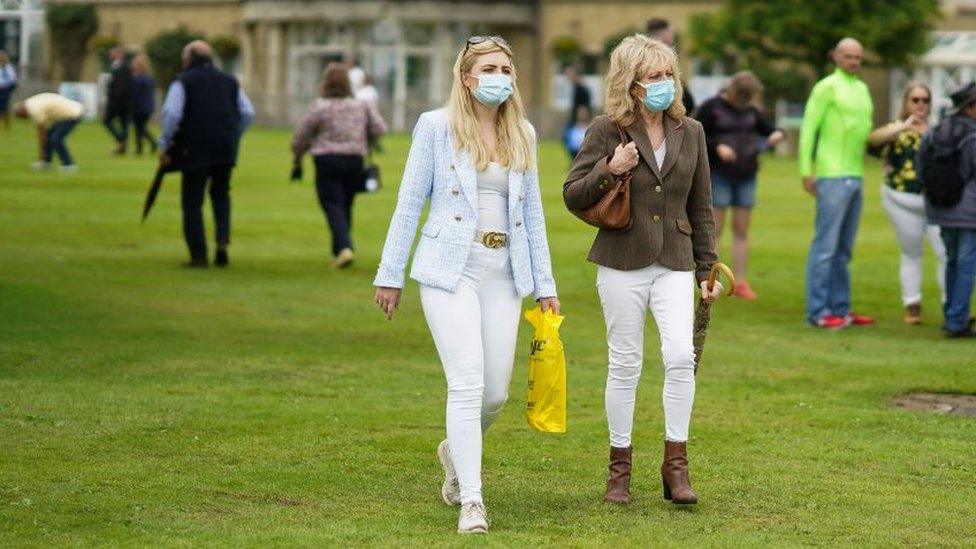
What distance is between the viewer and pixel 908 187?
15641 mm

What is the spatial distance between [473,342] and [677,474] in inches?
46.2

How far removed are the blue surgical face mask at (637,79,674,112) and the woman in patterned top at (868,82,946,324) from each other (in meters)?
7.16

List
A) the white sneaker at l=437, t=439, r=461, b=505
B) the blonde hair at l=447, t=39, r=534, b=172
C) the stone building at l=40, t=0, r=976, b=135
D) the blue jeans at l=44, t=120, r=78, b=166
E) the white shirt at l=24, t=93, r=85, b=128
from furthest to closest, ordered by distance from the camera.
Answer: the stone building at l=40, t=0, r=976, b=135 < the blue jeans at l=44, t=120, r=78, b=166 < the white shirt at l=24, t=93, r=85, b=128 < the white sneaker at l=437, t=439, r=461, b=505 < the blonde hair at l=447, t=39, r=534, b=172

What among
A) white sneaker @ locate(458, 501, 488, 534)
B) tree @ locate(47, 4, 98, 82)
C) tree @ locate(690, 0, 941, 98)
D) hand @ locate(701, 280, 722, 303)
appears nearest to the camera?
white sneaker @ locate(458, 501, 488, 534)

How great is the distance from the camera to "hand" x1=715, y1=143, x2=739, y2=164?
648 inches

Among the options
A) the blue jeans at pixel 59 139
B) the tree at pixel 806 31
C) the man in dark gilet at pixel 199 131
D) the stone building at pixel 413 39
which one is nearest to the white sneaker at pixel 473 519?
the man in dark gilet at pixel 199 131

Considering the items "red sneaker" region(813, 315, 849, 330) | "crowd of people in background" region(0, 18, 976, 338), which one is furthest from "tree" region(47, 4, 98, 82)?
"red sneaker" region(813, 315, 849, 330)

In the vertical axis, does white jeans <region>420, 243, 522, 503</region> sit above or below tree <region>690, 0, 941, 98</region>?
above

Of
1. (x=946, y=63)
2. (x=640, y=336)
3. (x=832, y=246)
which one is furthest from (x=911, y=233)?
(x=946, y=63)

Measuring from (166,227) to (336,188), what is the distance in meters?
4.86

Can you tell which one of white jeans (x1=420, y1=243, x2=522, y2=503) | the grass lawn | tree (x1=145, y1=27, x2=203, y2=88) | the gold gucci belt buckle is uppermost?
the gold gucci belt buckle

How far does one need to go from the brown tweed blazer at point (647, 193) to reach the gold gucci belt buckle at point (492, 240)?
1.59 feet

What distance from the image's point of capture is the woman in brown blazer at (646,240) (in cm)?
843

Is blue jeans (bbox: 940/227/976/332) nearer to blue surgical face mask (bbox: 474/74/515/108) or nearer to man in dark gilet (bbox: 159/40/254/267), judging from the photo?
man in dark gilet (bbox: 159/40/254/267)
